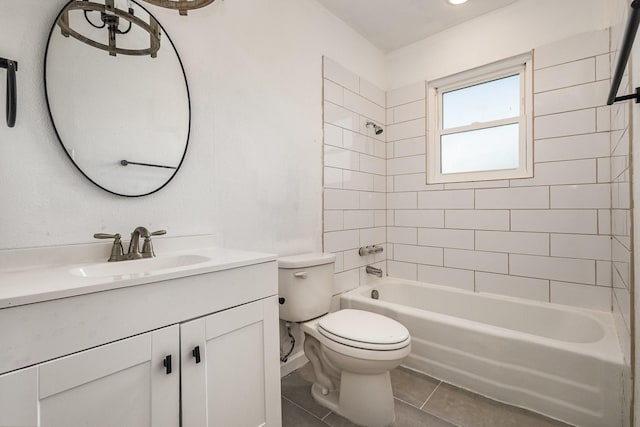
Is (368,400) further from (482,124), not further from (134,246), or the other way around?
(482,124)

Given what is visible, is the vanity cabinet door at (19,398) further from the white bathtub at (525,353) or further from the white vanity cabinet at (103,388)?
the white bathtub at (525,353)

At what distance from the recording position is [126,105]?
1.21 m

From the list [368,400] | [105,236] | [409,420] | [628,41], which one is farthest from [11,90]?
[409,420]

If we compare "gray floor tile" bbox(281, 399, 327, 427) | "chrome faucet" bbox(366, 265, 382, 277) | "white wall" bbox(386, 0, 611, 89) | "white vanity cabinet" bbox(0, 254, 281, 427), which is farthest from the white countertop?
"white wall" bbox(386, 0, 611, 89)

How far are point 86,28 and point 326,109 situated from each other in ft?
4.59

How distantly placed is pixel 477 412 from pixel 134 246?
183cm

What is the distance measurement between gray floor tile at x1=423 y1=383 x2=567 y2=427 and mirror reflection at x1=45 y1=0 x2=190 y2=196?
180 centimetres

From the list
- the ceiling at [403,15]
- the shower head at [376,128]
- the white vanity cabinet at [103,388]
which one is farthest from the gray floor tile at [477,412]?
the ceiling at [403,15]

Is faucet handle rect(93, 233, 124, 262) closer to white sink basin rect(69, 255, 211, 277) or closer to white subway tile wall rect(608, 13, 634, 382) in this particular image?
white sink basin rect(69, 255, 211, 277)

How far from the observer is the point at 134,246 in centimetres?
114

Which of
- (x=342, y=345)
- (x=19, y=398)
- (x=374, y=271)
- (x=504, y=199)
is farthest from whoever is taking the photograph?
(x=374, y=271)

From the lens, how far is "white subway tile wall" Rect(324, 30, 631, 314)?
5.80 ft

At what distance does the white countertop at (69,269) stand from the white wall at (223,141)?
5 cm

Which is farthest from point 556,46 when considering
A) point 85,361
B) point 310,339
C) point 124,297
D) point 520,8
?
point 85,361
